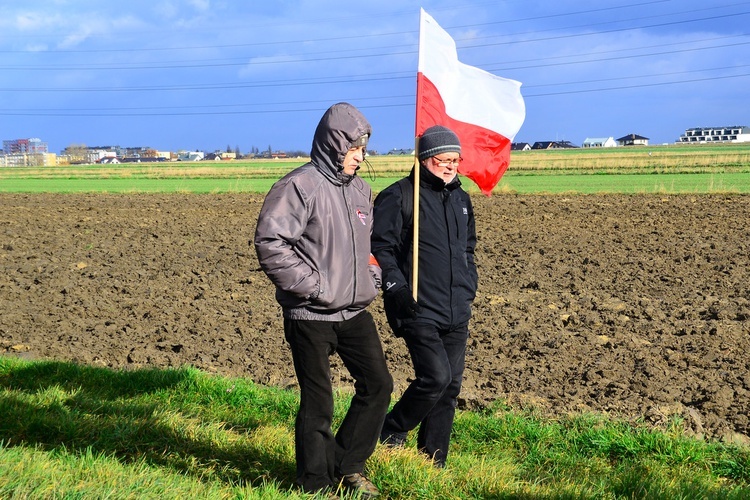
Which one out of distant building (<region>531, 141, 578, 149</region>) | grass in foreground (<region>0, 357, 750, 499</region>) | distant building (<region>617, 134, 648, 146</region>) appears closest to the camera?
grass in foreground (<region>0, 357, 750, 499</region>)

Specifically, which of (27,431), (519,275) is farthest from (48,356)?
(519,275)

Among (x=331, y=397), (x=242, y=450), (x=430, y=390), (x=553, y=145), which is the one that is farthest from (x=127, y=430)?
(x=553, y=145)

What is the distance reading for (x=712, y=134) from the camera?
187000mm

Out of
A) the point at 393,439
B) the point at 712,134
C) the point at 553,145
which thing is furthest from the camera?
the point at 712,134

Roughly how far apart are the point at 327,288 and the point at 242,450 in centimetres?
130

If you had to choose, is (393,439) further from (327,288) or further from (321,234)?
(321,234)

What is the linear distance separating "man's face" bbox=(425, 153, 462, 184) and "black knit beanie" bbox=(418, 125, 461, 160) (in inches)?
1.1

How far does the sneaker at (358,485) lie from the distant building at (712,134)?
623 feet

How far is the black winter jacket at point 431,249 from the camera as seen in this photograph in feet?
15.4

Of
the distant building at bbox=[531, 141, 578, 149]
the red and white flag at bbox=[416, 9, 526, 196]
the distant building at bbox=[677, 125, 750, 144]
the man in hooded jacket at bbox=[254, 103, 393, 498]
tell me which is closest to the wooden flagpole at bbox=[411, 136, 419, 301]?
the man in hooded jacket at bbox=[254, 103, 393, 498]

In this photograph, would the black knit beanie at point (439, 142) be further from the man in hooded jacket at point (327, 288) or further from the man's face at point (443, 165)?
the man in hooded jacket at point (327, 288)

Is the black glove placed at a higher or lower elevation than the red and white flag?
lower

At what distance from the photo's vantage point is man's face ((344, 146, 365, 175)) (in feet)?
13.5

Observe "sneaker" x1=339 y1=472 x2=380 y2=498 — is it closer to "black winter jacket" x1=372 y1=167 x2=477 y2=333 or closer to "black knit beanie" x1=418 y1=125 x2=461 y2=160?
"black winter jacket" x1=372 y1=167 x2=477 y2=333
